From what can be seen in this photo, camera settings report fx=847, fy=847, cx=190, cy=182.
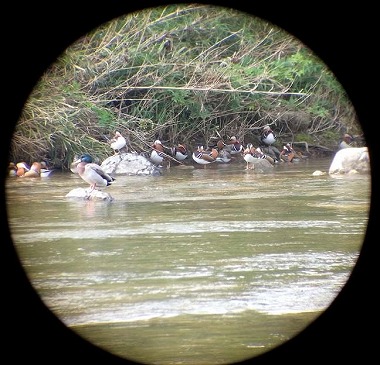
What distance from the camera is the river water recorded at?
470cm

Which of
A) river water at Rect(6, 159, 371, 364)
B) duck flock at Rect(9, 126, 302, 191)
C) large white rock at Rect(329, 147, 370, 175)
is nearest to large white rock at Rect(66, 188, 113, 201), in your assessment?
river water at Rect(6, 159, 371, 364)

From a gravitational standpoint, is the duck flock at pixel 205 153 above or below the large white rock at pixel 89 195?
above

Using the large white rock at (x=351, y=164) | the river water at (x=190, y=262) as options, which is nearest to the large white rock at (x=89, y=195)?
the river water at (x=190, y=262)

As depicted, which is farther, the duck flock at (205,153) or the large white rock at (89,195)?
the duck flock at (205,153)

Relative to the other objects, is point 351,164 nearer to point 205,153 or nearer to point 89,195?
point 205,153

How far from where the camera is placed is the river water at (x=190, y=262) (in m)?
4.70

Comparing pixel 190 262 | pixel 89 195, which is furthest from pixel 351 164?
pixel 190 262

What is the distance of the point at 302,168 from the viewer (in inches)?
621

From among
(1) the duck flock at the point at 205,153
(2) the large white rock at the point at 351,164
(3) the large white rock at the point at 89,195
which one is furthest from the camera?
(1) the duck flock at the point at 205,153

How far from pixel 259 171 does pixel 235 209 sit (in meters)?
6.11

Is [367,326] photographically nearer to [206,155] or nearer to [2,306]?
[2,306]

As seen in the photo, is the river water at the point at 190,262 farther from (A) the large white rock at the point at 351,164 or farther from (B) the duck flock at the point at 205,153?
(B) the duck flock at the point at 205,153

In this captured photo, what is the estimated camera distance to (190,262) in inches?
254

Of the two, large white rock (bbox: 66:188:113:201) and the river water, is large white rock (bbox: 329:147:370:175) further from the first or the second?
large white rock (bbox: 66:188:113:201)
